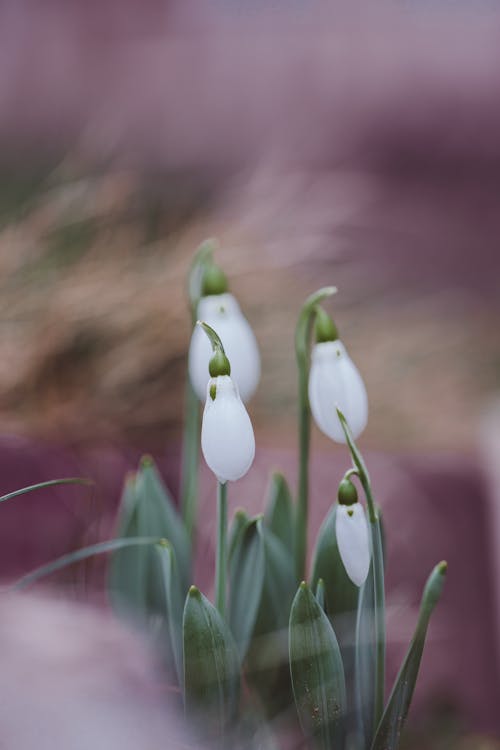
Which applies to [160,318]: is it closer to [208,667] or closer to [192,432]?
[192,432]

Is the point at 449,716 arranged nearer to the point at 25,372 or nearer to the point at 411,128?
the point at 25,372

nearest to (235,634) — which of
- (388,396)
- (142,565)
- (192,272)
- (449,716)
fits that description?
(142,565)

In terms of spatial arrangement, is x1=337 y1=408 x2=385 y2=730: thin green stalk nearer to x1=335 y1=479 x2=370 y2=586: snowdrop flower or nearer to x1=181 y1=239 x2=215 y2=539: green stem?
x1=335 y1=479 x2=370 y2=586: snowdrop flower

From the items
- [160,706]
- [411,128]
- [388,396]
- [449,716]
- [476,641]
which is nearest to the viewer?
[160,706]

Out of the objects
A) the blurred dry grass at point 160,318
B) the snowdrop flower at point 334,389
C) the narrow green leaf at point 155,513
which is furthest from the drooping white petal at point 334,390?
the blurred dry grass at point 160,318

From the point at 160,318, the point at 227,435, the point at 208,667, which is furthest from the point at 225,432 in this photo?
the point at 160,318

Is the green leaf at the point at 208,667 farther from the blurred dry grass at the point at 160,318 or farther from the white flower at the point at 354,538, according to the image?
the blurred dry grass at the point at 160,318
